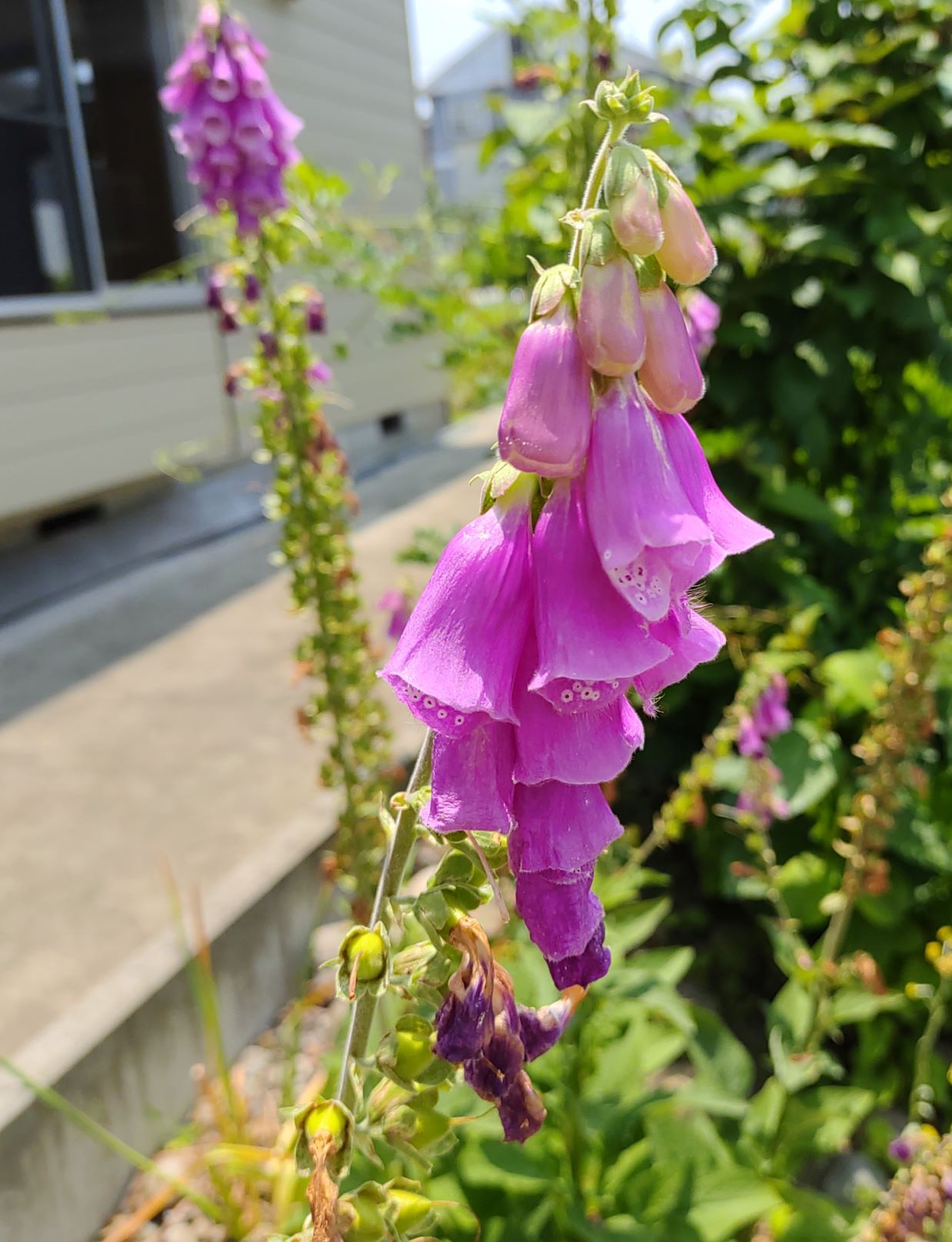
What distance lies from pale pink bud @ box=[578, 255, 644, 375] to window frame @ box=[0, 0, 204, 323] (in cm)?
510

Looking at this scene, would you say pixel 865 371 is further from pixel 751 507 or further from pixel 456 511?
pixel 456 511

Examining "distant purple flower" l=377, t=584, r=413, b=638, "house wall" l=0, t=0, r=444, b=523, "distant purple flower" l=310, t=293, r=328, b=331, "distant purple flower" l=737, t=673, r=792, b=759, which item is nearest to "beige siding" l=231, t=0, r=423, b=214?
"house wall" l=0, t=0, r=444, b=523

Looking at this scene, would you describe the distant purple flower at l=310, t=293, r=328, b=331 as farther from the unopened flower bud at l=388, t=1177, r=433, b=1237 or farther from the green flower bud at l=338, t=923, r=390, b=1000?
the unopened flower bud at l=388, t=1177, r=433, b=1237

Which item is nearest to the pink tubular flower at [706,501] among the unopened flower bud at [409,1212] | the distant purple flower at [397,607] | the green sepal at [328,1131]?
the green sepal at [328,1131]

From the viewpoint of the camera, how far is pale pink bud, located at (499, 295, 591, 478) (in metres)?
0.64

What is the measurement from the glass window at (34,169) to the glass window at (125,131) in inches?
31.0

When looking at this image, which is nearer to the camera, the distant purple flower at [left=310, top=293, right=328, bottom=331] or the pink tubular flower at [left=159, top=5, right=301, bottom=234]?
the pink tubular flower at [left=159, top=5, right=301, bottom=234]

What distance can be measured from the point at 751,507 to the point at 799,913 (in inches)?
45.7

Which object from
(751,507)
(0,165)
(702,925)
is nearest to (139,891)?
(702,925)

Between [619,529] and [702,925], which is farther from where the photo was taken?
[702,925]

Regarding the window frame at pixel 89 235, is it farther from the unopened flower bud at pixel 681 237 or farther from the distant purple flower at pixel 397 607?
the unopened flower bud at pixel 681 237

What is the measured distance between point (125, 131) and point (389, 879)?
745 cm

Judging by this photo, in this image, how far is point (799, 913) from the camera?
2.48 meters

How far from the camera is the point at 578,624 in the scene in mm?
660
